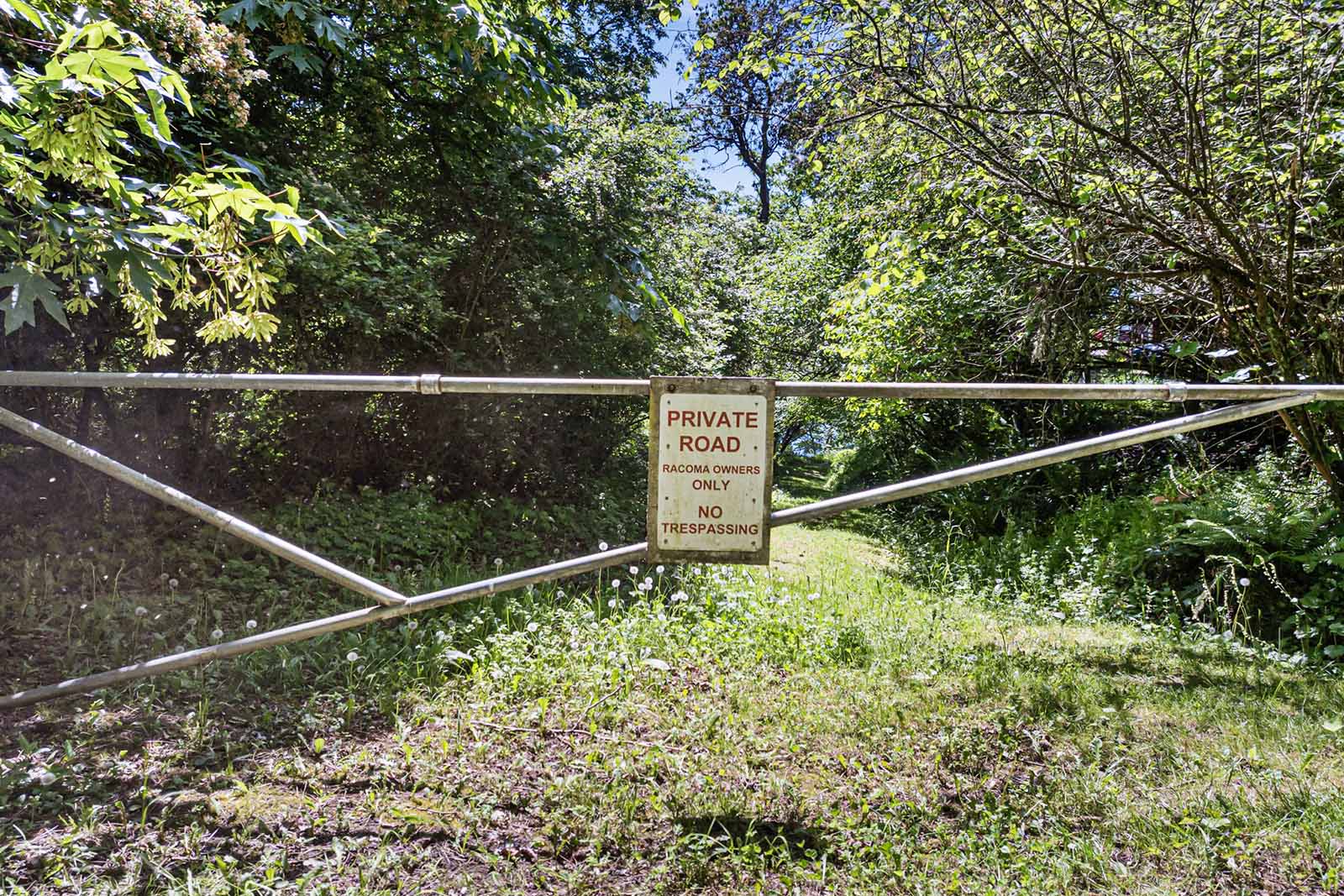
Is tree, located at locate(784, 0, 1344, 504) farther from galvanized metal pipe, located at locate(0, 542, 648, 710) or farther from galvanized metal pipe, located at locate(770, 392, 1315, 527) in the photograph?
galvanized metal pipe, located at locate(0, 542, 648, 710)

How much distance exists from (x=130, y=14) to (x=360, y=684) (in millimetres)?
2927

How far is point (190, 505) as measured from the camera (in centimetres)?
227

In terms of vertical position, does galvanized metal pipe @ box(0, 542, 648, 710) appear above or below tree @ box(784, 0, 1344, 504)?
below

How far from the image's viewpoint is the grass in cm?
221

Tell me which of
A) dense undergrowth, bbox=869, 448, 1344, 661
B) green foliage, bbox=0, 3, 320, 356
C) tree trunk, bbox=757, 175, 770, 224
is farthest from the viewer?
tree trunk, bbox=757, 175, 770, 224

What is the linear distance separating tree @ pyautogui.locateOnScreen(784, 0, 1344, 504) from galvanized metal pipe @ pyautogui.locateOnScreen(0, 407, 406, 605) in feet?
12.0

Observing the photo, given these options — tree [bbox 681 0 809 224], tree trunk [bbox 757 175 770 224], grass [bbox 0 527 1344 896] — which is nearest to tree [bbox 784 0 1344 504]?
tree [bbox 681 0 809 224]

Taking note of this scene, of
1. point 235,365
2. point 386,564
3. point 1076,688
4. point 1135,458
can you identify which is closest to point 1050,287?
point 1135,458

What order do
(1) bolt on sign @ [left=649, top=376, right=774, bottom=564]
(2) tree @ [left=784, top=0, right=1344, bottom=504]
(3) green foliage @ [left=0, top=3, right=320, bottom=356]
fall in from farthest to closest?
(2) tree @ [left=784, top=0, right=1344, bottom=504] < (1) bolt on sign @ [left=649, top=376, right=774, bottom=564] < (3) green foliage @ [left=0, top=3, right=320, bottom=356]

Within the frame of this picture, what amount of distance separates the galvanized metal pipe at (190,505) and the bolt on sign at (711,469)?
0.92m

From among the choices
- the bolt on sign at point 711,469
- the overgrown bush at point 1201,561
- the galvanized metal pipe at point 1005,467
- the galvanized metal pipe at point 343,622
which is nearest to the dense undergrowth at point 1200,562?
the overgrown bush at point 1201,561

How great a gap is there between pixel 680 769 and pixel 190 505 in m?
1.90

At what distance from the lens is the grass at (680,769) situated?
221cm

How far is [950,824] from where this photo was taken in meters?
2.46
